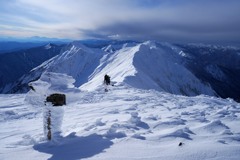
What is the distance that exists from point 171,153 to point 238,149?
6.41 ft

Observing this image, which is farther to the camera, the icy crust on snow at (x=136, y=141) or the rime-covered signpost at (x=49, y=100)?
the rime-covered signpost at (x=49, y=100)

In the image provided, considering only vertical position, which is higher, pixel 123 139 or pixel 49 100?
pixel 49 100

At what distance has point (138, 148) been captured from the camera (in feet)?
27.3

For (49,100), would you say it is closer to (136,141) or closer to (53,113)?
(53,113)

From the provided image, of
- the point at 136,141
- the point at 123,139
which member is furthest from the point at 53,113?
the point at 136,141

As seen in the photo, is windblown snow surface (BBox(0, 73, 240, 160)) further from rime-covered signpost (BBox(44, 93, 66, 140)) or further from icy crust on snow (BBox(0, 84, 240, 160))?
rime-covered signpost (BBox(44, 93, 66, 140))

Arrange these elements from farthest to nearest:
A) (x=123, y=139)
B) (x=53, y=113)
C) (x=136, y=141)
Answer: (x=53, y=113), (x=123, y=139), (x=136, y=141)

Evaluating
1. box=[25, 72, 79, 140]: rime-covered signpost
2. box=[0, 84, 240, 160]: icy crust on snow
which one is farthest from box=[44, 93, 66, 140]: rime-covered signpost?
box=[0, 84, 240, 160]: icy crust on snow

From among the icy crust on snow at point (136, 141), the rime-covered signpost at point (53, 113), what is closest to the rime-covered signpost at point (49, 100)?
the rime-covered signpost at point (53, 113)

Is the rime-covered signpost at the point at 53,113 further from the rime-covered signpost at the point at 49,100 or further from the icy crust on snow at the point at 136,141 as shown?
the icy crust on snow at the point at 136,141

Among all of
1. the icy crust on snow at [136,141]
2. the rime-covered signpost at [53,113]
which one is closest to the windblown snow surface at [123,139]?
the icy crust on snow at [136,141]

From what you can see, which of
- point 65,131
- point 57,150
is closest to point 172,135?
point 57,150

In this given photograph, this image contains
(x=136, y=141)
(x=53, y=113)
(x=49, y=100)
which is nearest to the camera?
(x=136, y=141)

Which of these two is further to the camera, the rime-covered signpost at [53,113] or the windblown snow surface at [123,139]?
the rime-covered signpost at [53,113]
